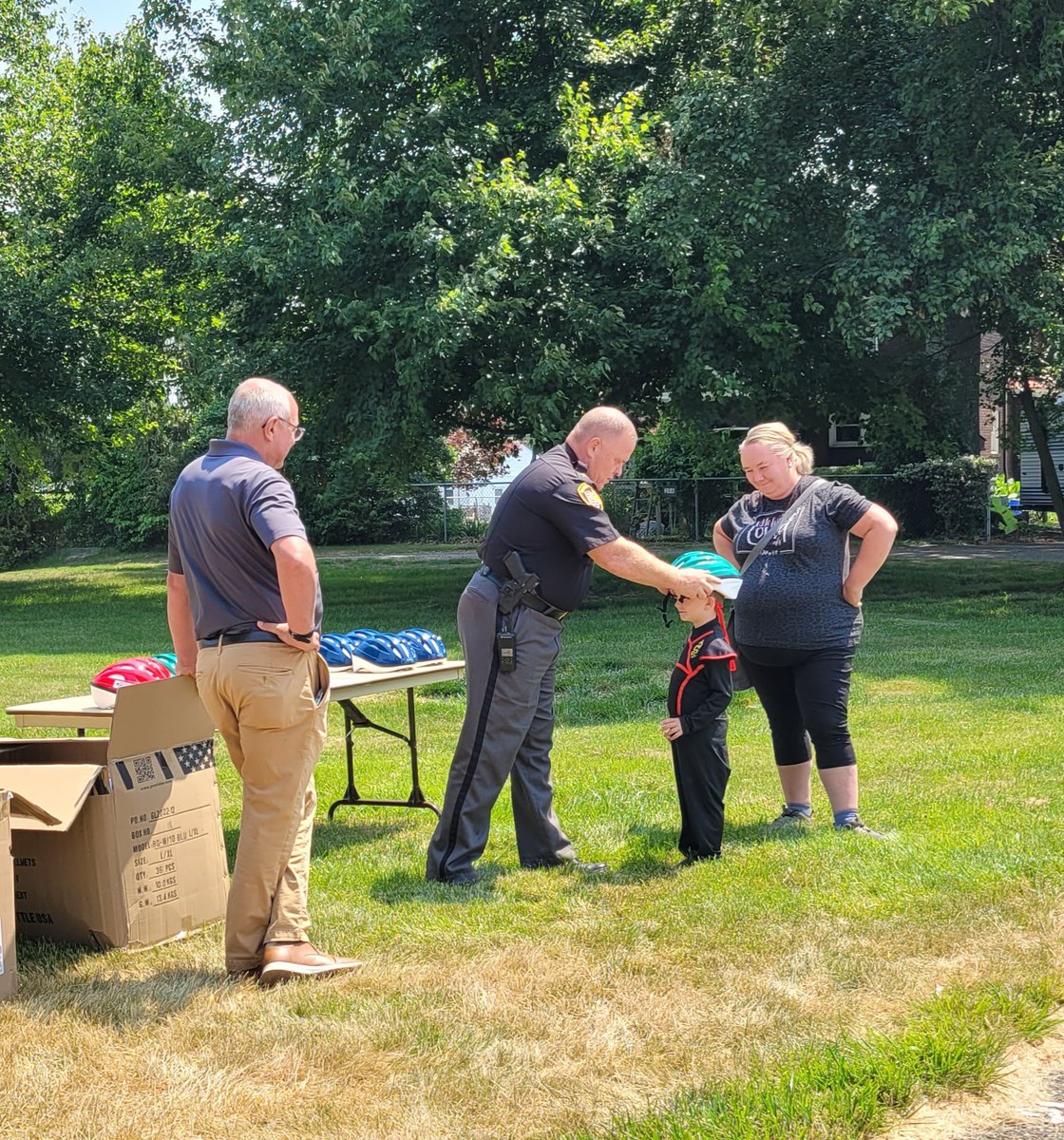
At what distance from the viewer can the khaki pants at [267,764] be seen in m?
4.25

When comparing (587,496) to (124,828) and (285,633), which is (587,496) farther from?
(124,828)

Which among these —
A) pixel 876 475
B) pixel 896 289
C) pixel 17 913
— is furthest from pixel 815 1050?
pixel 876 475

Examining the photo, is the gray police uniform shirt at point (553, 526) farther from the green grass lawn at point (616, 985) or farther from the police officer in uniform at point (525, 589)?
the green grass lawn at point (616, 985)

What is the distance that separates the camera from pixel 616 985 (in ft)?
14.0

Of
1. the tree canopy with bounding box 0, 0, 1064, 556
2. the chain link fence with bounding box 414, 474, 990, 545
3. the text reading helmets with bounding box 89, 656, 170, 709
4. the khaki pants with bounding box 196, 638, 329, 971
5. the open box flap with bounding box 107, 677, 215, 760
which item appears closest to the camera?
the khaki pants with bounding box 196, 638, 329, 971

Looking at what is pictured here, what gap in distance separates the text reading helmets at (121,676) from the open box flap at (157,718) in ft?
2.48

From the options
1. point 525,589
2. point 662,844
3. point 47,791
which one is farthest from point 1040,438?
point 47,791

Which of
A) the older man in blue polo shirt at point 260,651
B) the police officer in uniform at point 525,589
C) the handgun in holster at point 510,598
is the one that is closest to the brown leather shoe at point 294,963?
the older man in blue polo shirt at point 260,651

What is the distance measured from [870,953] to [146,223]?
18189mm

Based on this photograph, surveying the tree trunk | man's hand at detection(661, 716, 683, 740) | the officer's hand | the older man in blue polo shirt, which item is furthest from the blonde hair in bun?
the tree trunk

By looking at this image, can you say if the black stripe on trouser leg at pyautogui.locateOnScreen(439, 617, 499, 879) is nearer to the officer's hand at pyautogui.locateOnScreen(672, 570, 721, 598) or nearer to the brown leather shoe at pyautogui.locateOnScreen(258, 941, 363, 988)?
A: the officer's hand at pyautogui.locateOnScreen(672, 570, 721, 598)

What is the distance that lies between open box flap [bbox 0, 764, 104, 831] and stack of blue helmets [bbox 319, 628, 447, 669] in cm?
174

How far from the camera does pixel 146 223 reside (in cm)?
1994

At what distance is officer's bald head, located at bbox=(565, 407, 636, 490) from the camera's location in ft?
17.4
